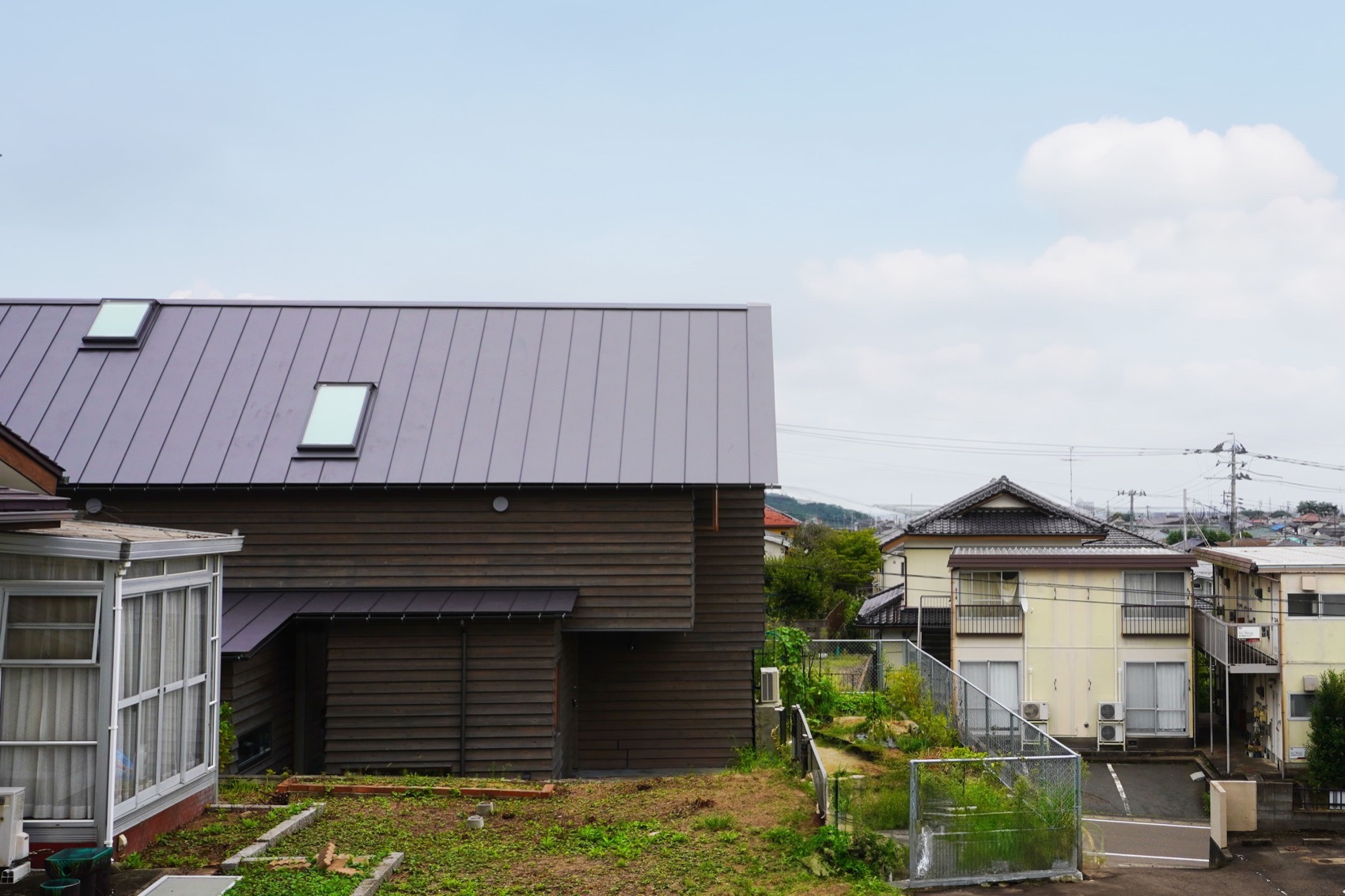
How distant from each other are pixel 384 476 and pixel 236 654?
355cm

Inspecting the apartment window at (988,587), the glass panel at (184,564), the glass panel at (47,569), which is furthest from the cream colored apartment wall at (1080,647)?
the glass panel at (47,569)

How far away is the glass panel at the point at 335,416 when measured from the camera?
16.2 metres

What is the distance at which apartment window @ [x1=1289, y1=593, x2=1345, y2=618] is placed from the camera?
24.9m

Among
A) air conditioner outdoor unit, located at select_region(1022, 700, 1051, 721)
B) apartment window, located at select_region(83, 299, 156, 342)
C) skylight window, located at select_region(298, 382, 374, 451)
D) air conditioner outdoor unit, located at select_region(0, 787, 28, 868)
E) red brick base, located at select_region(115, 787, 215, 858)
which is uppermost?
apartment window, located at select_region(83, 299, 156, 342)

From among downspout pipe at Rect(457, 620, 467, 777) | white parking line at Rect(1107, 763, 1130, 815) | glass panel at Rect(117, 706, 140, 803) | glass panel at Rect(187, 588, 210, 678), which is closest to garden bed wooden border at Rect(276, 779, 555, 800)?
glass panel at Rect(187, 588, 210, 678)

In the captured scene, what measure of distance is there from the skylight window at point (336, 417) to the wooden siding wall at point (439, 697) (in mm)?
2856

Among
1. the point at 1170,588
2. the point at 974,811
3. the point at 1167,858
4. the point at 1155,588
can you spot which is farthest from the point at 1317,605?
the point at 974,811

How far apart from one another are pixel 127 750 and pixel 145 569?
1455mm

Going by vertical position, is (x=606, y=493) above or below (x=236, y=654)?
above

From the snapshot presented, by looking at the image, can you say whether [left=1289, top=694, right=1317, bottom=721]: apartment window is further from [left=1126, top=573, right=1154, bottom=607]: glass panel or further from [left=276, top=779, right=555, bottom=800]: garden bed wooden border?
[left=276, top=779, right=555, bottom=800]: garden bed wooden border

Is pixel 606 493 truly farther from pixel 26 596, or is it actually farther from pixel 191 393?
pixel 26 596

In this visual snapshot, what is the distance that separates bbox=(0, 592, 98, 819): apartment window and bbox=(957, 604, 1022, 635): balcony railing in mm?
22557

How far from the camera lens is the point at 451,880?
8.87 m

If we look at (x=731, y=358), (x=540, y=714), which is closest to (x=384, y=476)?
(x=540, y=714)
